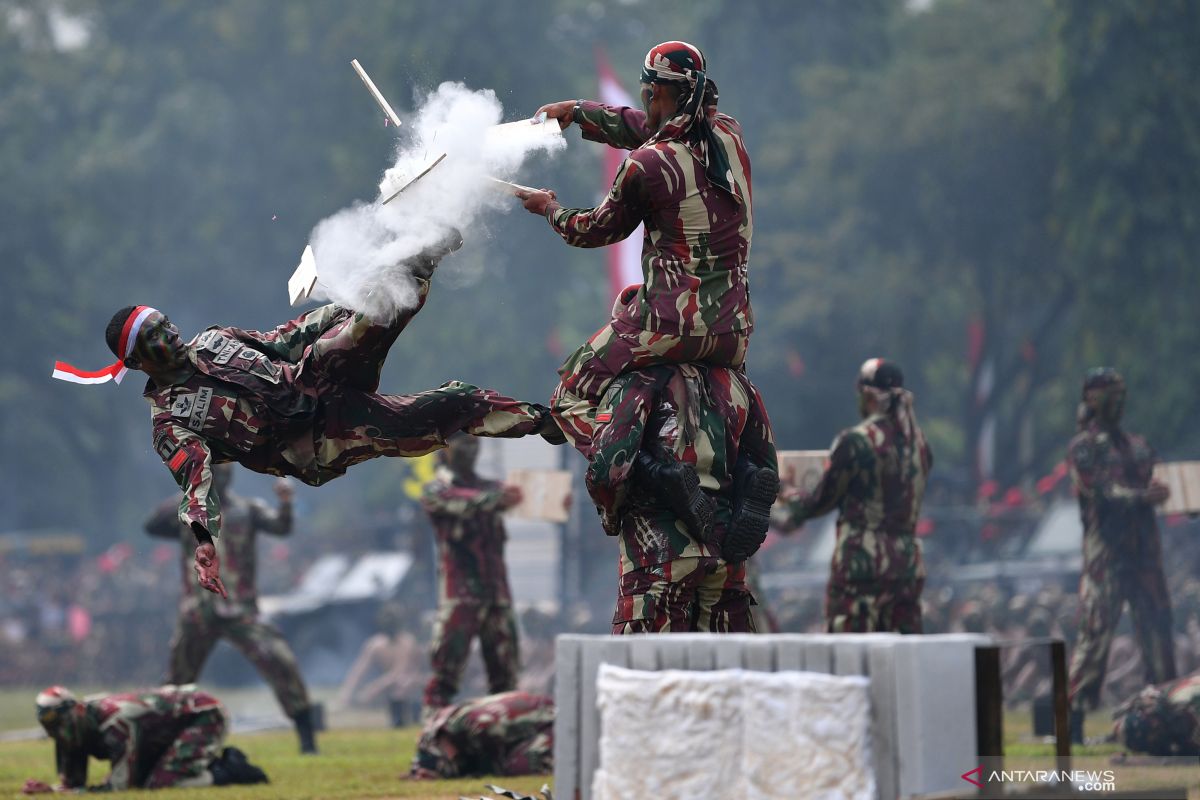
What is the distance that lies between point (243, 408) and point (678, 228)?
2114 millimetres

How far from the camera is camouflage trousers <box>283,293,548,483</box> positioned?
8.55 meters

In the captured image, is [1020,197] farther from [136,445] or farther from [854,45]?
[136,445]

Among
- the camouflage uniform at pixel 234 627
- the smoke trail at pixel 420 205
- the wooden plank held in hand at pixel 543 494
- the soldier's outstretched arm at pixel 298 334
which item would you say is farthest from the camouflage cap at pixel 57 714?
the smoke trail at pixel 420 205

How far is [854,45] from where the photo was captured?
42.0 m

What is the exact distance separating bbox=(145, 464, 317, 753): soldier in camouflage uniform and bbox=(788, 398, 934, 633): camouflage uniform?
4.01 metres

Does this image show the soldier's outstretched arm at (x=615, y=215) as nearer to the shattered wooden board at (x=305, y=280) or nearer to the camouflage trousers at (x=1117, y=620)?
the shattered wooden board at (x=305, y=280)

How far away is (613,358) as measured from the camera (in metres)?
7.87

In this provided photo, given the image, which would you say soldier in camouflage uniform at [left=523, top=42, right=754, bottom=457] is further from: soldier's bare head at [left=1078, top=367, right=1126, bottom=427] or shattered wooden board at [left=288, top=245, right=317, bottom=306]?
soldier's bare head at [left=1078, top=367, right=1126, bottom=427]

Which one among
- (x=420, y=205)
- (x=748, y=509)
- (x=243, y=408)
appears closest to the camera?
(x=748, y=509)

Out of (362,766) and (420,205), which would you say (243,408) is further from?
(362,766)

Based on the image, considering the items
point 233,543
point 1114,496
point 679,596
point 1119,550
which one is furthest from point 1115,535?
point 679,596

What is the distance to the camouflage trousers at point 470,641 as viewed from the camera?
13398mm

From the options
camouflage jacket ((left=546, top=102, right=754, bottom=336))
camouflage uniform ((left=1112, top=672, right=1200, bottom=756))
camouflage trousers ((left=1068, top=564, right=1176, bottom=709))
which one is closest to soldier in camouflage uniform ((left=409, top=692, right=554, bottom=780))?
camouflage uniform ((left=1112, top=672, right=1200, bottom=756))

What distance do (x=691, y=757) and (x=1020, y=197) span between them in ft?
104
